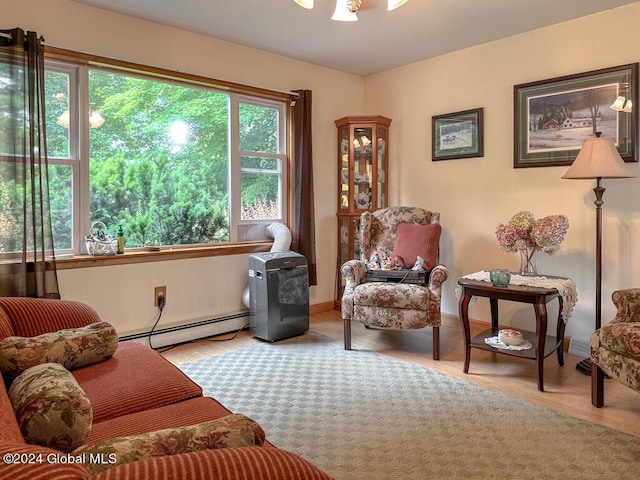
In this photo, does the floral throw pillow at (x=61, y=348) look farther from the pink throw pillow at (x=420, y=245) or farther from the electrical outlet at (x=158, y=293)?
the pink throw pillow at (x=420, y=245)

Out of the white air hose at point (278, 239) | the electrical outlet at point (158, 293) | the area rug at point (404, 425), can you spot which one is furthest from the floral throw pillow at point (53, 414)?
the white air hose at point (278, 239)

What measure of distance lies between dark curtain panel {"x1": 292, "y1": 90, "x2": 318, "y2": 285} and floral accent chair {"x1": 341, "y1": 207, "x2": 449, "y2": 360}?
54 cm

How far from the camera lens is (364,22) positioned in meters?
3.40

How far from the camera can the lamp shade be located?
8.84ft

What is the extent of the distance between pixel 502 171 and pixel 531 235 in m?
0.94

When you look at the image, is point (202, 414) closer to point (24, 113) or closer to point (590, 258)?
point (24, 113)

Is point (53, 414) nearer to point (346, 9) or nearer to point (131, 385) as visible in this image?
point (131, 385)

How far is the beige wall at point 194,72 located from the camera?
3.06m

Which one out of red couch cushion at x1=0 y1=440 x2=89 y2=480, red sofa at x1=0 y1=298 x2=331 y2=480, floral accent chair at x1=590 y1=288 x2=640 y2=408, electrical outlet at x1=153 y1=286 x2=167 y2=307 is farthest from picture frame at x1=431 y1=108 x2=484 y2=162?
red couch cushion at x1=0 y1=440 x2=89 y2=480

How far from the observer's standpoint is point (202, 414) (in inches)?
56.5

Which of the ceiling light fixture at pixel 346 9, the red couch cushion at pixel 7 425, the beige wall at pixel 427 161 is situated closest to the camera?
the red couch cushion at pixel 7 425

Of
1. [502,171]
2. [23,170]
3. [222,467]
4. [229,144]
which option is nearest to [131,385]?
[222,467]

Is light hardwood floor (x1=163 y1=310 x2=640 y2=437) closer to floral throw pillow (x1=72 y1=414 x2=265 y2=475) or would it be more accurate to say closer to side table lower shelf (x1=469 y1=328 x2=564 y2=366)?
side table lower shelf (x1=469 y1=328 x2=564 y2=366)

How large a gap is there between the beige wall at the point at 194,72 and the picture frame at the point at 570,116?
1794 mm
